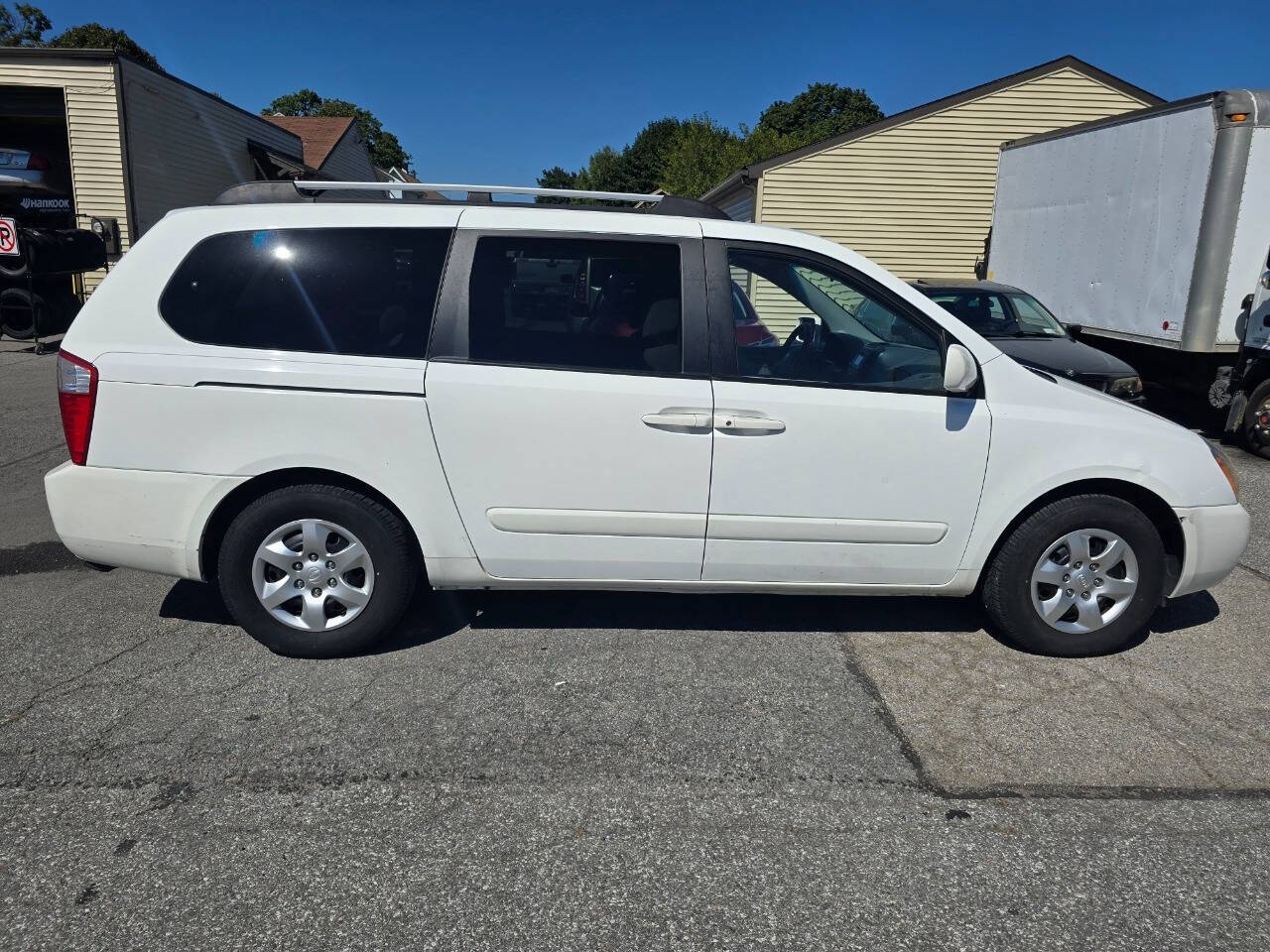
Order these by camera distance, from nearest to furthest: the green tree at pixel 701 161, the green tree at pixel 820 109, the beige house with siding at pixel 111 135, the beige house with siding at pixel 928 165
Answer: the beige house with siding at pixel 111 135 → the beige house with siding at pixel 928 165 → the green tree at pixel 701 161 → the green tree at pixel 820 109

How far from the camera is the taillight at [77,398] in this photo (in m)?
3.60

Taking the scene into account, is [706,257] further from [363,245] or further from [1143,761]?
[1143,761]

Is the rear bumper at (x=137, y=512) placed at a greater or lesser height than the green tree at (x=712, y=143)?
lesser

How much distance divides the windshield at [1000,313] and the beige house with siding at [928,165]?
8322 millimetres

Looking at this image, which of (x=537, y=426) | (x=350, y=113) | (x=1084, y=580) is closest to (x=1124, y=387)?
(x=1084, y=580)

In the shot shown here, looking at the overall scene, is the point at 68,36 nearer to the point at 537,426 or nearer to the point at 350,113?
the point at 350,113

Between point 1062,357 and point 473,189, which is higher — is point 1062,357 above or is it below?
below

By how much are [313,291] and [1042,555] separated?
3.25m

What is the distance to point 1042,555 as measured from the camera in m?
3.89

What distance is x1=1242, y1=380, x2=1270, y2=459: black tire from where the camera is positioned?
842 cm

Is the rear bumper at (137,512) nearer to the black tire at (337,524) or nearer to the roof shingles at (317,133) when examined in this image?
the black tire at (337,524)

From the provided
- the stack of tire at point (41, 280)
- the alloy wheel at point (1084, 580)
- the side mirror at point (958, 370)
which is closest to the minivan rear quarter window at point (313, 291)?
the side mirror at point (958, 370)

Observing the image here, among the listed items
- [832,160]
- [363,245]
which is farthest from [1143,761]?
[832,160]

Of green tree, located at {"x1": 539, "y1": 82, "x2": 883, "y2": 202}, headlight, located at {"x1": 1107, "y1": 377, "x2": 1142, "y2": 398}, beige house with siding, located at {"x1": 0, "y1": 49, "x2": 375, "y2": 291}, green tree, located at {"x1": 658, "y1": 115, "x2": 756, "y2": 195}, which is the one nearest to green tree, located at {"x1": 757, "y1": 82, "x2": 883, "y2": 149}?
green tree, located at {"x1": 539, "y1": 82, "x2": 883, "y2": 202}
